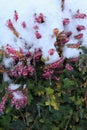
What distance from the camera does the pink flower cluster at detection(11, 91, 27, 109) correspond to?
338 cm

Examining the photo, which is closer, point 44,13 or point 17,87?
point 17,87

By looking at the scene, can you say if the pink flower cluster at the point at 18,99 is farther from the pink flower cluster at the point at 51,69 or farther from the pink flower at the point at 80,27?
the pink flower at the point at 80,27

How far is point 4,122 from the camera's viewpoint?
3.52 metres

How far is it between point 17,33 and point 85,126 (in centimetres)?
98

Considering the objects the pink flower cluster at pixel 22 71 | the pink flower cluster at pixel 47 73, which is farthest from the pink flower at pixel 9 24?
the pink flower cluster at pixel 47 73

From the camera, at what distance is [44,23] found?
3738 mm

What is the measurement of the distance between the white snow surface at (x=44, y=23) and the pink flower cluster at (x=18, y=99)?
15.6 inches

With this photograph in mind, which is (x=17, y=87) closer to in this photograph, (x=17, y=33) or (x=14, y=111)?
(x=14, y=111)

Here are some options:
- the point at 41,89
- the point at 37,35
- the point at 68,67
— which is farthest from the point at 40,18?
the point at 41,89

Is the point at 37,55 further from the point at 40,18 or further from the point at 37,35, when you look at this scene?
the point at 40,18

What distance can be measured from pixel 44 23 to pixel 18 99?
0.75 meters

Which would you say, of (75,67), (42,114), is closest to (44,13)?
(75,67)

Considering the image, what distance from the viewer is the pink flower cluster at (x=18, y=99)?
3.38m

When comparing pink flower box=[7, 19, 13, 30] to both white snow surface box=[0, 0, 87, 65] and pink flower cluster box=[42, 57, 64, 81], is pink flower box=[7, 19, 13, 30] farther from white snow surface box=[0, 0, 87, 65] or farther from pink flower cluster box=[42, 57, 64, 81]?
pink flower cluster box=[42, 57, 64, 81]
